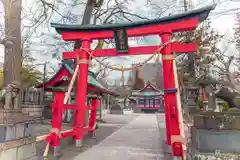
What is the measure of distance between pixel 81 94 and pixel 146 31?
2.91 m

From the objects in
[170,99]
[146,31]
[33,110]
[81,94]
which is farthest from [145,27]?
[33,110]

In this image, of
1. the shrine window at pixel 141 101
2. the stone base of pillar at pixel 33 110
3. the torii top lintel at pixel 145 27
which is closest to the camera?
the torii top lintel at pixel 145 27

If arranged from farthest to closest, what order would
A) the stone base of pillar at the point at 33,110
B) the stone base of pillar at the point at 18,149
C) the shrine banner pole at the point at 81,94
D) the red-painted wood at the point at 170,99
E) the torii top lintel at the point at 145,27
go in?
the stone base of pillar at the point at 33,110, the shrine banner pole at the point at 81,94, the torii top lintel at the point at 145,27, the red-painted wood at the point at 170,99, the stone base of pillar at the point at 18,149

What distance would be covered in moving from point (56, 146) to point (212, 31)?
18484 millimetres

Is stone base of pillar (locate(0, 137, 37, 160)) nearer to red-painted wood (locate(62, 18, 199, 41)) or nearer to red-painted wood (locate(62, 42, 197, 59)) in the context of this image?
red-painted wood (locate(62, 42, 197, 59))

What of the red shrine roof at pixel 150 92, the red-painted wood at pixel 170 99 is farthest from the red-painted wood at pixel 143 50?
the red shrine roof at pixel 150 92

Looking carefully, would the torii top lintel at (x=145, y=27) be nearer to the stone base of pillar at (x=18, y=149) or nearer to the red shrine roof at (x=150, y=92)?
the stone base of pillar at (x=18, y=149)

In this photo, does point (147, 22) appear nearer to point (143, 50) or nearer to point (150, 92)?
point (143, 50)

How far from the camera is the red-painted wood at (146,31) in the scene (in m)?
5.23

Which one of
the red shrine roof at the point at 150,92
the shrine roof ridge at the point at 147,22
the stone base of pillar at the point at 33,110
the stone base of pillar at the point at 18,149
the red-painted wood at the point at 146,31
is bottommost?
the stone base of pillar at the point at 18,149

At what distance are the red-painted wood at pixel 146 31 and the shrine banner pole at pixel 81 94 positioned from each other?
0.93 feet

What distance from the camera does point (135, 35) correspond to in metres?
5.79

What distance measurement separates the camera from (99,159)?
4504mm

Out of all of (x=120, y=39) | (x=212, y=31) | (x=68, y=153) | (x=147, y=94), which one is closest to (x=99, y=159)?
(x=68, y=153)
